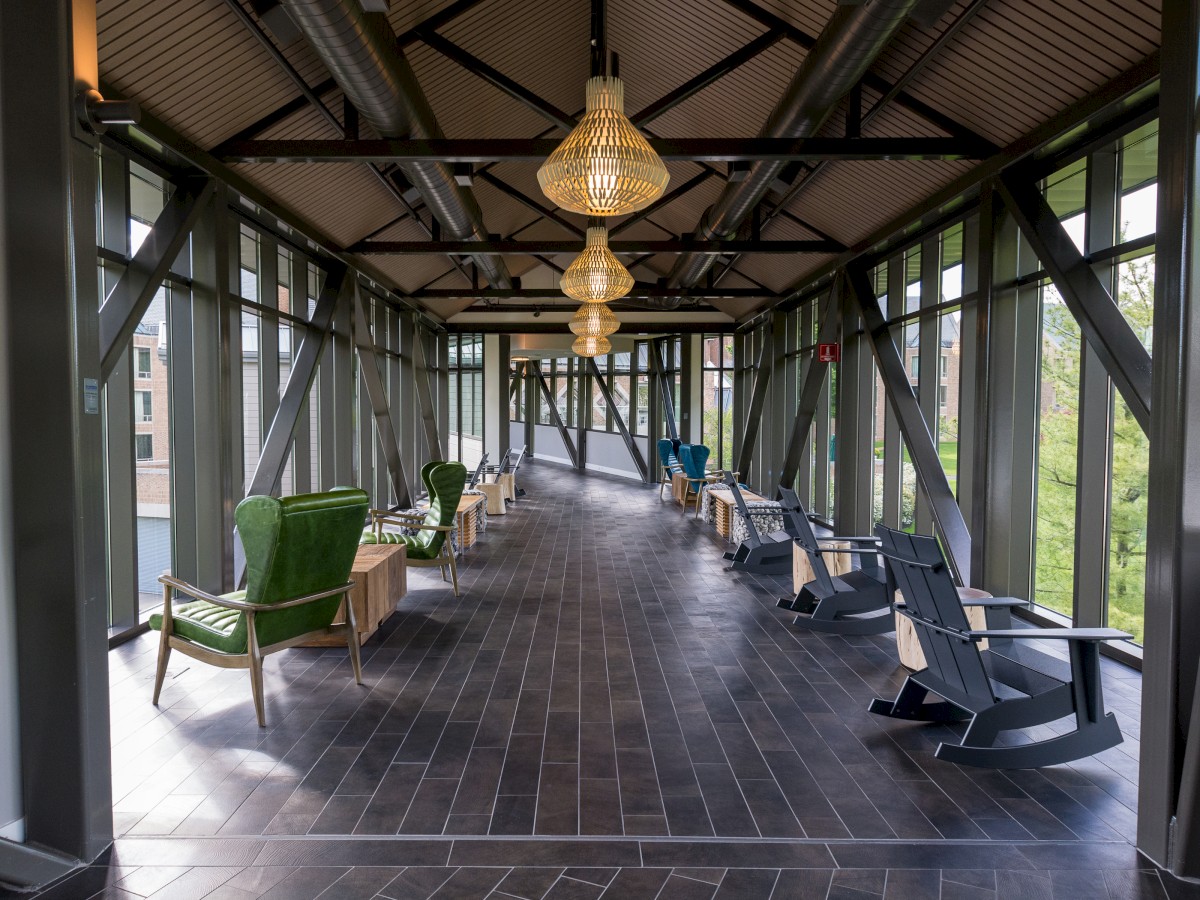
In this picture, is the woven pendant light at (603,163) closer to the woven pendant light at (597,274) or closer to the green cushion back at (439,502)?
the woven pendant light at (597,274)

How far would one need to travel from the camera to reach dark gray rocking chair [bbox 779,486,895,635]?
552cm

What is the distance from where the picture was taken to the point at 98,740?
2.74 m

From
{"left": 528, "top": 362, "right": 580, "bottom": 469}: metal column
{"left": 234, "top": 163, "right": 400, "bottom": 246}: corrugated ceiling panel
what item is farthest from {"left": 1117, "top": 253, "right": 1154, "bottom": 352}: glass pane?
{"left": 528, "top": 362, "right": 580, "bottom": 469}: metal column

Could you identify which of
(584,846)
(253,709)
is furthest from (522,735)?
(253,709)

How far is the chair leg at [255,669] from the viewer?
3.82 meters

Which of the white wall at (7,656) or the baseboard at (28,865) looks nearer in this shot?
the baseboard at (28,865)

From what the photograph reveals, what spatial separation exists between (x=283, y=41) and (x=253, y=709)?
4046 millimetres

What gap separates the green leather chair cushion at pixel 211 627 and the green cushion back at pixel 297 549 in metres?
0.12

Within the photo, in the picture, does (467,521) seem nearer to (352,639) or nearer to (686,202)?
(352,639)

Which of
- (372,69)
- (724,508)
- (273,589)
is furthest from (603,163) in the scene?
(724,508)

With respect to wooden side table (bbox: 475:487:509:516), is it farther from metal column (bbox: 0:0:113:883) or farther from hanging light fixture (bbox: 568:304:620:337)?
metal column (bbox: 0:0:113:883)

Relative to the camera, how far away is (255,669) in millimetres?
3840

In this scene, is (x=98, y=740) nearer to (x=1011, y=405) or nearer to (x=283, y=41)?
(x=283, y=41)

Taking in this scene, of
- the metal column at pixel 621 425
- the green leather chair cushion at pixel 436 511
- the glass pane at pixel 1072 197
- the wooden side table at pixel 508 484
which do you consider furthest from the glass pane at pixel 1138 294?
the metal column at pixel 621 425
